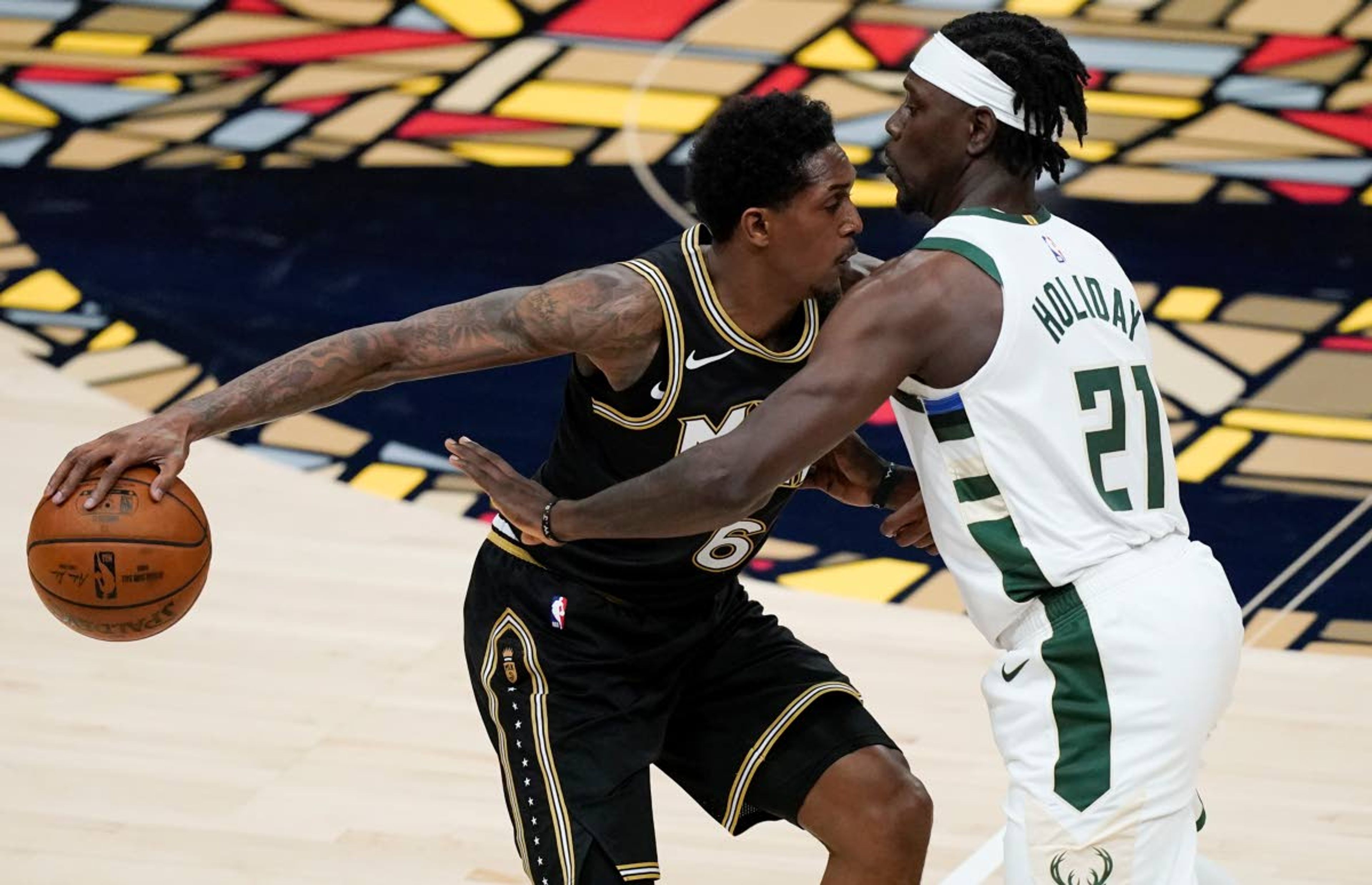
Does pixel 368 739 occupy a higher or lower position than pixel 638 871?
lower

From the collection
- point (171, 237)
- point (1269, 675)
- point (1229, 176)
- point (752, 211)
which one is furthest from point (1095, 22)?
point (752, 211)

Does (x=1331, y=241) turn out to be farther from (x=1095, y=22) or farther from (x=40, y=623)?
(x=40, y=623)

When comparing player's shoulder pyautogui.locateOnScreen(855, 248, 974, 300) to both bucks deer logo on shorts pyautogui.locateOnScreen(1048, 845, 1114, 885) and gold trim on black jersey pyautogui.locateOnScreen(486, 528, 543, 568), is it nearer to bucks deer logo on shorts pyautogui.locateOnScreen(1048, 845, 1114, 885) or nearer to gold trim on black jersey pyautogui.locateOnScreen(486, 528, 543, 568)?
bucks deer logo on shorts pyautogui.locateOnScreen(1048, 845, 1114, 885)

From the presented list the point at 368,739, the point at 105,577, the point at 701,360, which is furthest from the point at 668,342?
the point at 368,739

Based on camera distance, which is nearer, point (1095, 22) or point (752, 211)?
point (752, 211)

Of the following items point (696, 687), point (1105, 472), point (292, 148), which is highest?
point (1105, 472)

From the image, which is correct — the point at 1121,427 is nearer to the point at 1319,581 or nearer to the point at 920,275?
the point at 920,275

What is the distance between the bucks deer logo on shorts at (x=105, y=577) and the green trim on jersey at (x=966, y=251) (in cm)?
153

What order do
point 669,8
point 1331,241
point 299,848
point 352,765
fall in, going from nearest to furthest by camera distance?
point 299,848 < point 352,765 < point 1331,241 < point 669,8

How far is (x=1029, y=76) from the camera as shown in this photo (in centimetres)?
320

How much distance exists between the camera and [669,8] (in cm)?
1152

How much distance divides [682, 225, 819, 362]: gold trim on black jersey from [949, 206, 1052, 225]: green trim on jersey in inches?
18.5

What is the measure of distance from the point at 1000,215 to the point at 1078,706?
789 millimetres

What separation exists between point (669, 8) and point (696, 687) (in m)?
8.30
